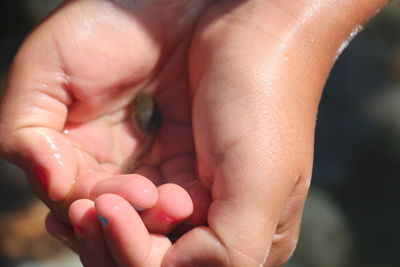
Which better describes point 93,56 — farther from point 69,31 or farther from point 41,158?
point 41,158

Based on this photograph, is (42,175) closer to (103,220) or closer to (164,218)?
(103,220)

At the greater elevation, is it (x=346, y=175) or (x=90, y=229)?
(x=90, y=229)

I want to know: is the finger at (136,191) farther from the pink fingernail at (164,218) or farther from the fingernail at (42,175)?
the fingernail at (42,175)

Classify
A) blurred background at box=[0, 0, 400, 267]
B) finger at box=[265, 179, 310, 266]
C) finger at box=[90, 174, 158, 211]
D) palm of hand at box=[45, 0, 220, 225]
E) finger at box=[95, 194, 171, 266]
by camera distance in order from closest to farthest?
finger at box=[95, 194, 171, 266], finger at box=[90, 174, 158, 211], finger at box=[265, 179, 310, 266], palm of hand at box=[45, 0, 220, 225], blurred background at box=[0, 0, 400, 267]

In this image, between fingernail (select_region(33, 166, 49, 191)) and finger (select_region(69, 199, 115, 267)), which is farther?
fingernail (select_region(33, 166, 49, 191))

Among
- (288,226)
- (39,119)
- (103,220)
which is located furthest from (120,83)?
(288,226)

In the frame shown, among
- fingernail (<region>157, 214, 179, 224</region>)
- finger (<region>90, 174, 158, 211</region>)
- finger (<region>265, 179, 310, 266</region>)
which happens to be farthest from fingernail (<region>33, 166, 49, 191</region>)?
finger (<region>265, 179, 310, 266</region>)

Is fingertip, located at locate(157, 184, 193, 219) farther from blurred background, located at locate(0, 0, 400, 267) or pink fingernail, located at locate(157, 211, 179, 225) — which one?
blurred background, located at locate(0, 0, 400, 267)
